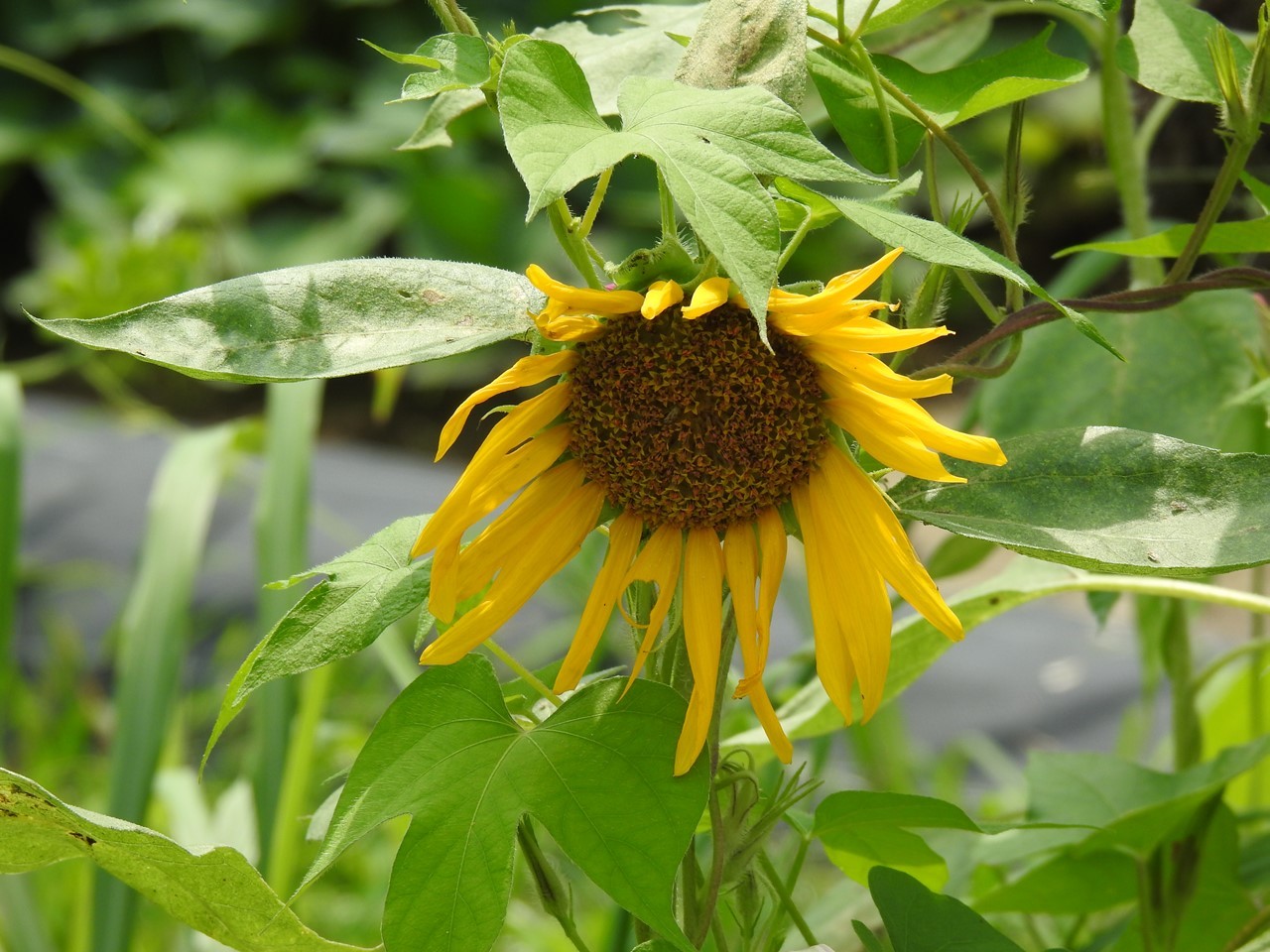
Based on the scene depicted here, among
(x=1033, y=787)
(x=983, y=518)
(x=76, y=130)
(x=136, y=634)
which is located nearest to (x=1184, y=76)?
(x=983, y=518)

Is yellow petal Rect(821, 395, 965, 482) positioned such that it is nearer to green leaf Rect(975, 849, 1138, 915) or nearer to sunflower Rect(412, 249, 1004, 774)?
sunflower Rect(412, 249, 1004, 774)

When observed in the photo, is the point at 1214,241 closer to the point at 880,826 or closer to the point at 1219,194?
the point at 1219,194

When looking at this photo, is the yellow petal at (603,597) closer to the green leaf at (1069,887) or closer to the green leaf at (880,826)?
the green leaf at (880,826)

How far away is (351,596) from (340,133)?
295 cm

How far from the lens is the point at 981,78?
1.17ft

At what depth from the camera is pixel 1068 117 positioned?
309cm

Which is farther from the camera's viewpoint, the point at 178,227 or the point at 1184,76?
the point at 178,227

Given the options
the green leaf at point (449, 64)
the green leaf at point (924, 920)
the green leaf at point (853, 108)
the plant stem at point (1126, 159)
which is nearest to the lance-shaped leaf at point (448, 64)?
the green leaf at point (449, 64)

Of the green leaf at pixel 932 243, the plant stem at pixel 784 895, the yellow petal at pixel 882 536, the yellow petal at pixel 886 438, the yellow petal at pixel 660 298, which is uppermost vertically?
the green leaf at pixel 932 243

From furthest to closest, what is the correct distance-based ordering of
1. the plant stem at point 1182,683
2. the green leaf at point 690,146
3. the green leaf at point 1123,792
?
the plant stem at point 1182,683 → the green leaf at point 1123,792 → the green leaf at point 690,146

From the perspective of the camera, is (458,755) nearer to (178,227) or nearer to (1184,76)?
(1184,76)

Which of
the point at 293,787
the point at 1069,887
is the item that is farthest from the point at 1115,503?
the point at 293,787

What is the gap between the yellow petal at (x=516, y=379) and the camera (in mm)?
273

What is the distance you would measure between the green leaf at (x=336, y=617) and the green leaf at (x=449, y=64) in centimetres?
11
